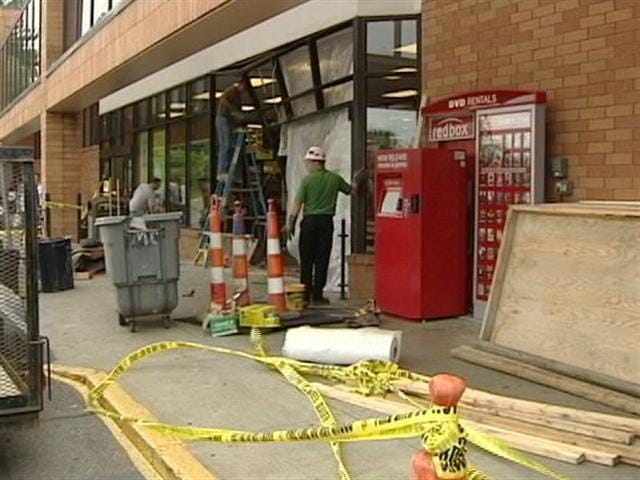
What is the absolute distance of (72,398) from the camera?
700 centimetres

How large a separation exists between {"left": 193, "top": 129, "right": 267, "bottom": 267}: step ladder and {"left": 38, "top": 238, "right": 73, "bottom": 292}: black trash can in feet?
9.56

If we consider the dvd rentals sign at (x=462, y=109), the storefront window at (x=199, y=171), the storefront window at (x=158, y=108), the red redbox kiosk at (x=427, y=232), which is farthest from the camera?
the storefront window at (x=158, y=108)

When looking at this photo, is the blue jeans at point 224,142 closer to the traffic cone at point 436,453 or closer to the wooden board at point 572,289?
the wooden board at point 572,289

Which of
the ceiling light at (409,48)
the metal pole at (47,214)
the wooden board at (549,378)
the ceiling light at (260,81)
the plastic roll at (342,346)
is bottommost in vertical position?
the wooden board at (549,378)

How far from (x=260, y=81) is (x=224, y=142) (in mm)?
1279

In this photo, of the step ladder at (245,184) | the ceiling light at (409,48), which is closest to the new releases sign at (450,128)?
the ceiling light at (409,48)

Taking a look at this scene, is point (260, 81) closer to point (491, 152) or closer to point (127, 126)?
point (491, 152)

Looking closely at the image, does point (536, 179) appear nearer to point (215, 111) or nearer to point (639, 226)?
point (639, 226)

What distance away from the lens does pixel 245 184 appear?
15.6 metres

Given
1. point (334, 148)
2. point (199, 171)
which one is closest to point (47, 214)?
point (199, 171)

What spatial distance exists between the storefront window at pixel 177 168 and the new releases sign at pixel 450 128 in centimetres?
986

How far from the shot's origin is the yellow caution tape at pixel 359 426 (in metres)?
3.00

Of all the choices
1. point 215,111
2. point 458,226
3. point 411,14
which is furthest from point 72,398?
point 215,111

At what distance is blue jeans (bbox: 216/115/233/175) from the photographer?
50.3ft
